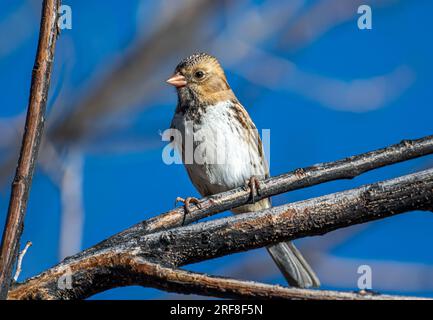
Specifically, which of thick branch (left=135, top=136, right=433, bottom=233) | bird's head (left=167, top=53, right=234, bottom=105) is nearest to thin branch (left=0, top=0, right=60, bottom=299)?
thick branch (left=135, top=136, right=433, bottom=233)


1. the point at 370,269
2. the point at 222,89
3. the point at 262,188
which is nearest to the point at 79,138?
the point at 262,188

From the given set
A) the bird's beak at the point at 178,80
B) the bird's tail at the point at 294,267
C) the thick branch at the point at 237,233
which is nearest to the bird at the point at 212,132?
the bird's beak at the point at 178,80

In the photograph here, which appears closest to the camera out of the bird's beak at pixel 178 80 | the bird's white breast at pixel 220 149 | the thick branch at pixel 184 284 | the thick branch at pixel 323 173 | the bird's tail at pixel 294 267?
the thick branch at pixel 184 284

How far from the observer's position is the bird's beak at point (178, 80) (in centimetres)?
367

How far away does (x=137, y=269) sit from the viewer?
1572 mm

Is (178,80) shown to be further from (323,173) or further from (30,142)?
(30,142)

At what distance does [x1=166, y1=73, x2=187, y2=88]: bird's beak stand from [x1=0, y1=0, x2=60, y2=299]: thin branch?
2080mm

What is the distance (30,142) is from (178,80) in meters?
2.28

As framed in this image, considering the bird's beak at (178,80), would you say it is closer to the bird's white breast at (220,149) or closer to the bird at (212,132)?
the bird at (212,132)

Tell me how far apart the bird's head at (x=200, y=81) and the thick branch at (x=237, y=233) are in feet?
6.68

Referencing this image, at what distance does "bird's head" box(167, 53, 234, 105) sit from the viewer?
367 centimetres

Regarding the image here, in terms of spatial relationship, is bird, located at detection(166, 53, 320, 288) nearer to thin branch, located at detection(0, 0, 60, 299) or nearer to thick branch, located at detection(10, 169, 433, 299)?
thick branch, located at detection(10, 169, 433, 299)
